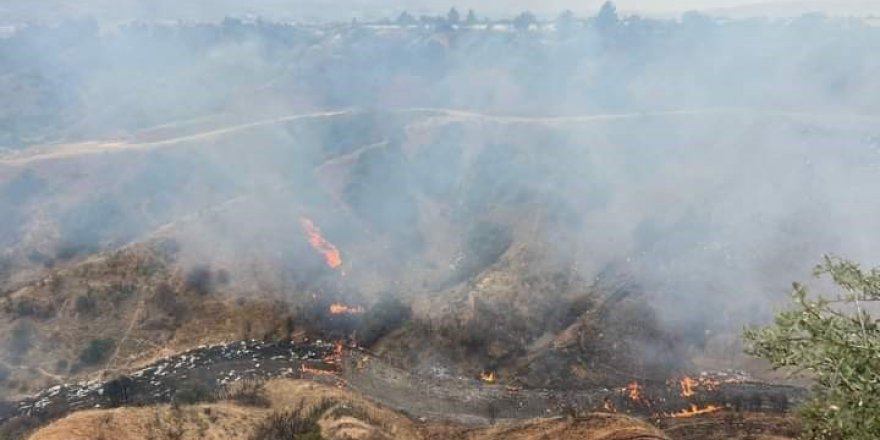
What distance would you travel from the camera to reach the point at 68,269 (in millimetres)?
62875

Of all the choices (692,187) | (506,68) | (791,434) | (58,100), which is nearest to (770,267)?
(692,187)

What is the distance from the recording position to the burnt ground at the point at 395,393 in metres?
46.2

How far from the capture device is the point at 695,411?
46156mm

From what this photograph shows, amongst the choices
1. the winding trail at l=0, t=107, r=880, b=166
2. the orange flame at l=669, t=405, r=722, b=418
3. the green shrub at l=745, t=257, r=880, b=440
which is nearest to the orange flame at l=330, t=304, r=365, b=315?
the orange flame at l=669, t=405, r=722, b=418

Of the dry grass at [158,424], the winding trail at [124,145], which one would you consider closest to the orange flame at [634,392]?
the dry grass at [158,424]

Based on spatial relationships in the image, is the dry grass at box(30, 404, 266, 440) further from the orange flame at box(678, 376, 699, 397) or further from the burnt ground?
the orange flame at box(678, 376, 699, 397)

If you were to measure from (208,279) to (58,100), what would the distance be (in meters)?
60.7

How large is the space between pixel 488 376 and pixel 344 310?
54.7ft

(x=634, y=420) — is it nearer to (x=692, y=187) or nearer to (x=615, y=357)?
(x=615, y=357)

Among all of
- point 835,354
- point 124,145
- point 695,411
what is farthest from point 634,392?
point 124,145

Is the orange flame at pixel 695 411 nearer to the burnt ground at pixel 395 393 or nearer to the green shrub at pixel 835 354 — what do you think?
the burnt ground at pixel 395 393

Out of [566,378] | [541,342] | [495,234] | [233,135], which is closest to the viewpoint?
[566,378]

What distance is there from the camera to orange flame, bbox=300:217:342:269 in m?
67.5

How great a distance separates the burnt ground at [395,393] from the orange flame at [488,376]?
2.92 ft
